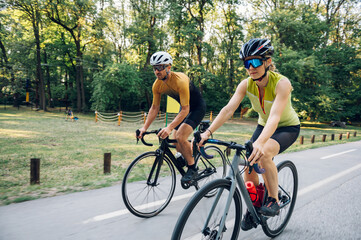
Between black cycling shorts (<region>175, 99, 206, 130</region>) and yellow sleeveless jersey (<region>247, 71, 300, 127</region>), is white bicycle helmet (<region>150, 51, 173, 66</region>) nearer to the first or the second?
black cycling shorts (<region>175, 99, 206, 130</region>)

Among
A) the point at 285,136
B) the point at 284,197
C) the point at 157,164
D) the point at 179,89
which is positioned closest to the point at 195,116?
the point at 179,89

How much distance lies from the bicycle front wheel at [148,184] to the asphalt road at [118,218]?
0.45 ft

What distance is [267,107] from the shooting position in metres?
2.76

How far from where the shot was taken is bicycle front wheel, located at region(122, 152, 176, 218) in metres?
3.27

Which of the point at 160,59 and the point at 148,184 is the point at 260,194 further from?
the point at 160,59

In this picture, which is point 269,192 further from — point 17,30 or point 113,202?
point 17,30

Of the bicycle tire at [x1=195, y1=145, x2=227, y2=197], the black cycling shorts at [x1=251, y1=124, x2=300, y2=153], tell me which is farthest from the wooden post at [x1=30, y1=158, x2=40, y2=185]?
the black cycling shorts at [x1=251, y1=124, x2=300, y2=153]

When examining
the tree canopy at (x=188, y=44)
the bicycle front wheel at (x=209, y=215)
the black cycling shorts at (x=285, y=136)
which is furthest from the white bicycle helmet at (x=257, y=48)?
the tree canopy at (x=188, y=44)

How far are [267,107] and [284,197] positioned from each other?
111 centimetres

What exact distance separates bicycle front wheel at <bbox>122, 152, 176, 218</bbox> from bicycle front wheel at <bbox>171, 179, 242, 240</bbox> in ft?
4.12

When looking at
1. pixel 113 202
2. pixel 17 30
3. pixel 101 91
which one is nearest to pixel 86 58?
pixel 101 91

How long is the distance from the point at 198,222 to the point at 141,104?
41.5m

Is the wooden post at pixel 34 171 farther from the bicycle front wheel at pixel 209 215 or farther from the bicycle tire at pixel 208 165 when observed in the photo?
the bicycle front wheel at pixel 209 215

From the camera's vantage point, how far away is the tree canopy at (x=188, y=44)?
90.7 feet
